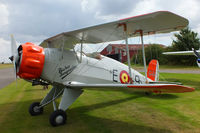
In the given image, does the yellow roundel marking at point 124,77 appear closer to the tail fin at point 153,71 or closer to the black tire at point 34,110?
the tail fin at point 153,71

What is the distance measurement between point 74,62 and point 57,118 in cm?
143

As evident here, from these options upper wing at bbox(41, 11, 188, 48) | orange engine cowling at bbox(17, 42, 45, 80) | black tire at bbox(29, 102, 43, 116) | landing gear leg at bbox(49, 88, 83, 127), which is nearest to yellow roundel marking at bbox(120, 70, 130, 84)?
upper wing at bbox(41, 11, 188, 48)

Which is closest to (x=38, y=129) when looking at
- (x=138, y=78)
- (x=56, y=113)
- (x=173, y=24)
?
(x=56, y=113)

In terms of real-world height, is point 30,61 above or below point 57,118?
above

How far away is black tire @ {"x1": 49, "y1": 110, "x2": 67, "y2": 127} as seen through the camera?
11.8 ft

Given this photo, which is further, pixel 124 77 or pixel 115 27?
pixel 124 77

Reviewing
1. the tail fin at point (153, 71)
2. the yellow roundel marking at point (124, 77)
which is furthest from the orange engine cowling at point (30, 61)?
the tail fin at point (153, 71)

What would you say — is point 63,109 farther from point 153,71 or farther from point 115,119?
point 153,71

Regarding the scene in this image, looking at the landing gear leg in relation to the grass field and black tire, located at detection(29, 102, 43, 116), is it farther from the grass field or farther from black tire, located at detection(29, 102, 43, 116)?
black tire, located at detection(29, 102, 43, 116)

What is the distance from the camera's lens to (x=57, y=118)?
3623 millimetres

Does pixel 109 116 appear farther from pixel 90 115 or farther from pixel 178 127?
pixel 178 127

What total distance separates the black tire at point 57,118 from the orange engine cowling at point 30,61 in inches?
38.5

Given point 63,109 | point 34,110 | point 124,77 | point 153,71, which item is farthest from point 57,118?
point 153,71

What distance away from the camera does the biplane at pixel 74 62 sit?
11.3 ft
